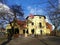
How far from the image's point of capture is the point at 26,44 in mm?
33406

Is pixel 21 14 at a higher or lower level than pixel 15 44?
higher

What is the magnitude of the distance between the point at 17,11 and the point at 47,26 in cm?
2881

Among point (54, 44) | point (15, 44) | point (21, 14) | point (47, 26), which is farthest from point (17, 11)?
point (47, 26)

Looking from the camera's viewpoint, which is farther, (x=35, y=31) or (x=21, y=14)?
(x=35, y=31)

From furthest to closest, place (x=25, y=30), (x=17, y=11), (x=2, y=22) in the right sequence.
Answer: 1. (x=25, y=30)
2. (x=17, y=11)
3. (x=2, y=22)

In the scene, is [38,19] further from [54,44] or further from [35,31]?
[54,44]

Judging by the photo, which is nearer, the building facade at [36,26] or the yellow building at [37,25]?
the building facade at [36,26]

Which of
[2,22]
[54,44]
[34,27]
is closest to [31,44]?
[54,44]

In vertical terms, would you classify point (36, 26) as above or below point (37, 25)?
below

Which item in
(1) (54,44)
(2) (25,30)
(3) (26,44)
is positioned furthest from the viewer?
(2) (25,30)

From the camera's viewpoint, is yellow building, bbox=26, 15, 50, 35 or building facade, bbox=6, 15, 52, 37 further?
yellow building, bbox=26, 15, 50, 35

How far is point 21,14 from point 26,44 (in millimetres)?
19299

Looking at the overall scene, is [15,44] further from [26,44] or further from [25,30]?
[25,30]

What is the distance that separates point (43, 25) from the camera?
244ft
